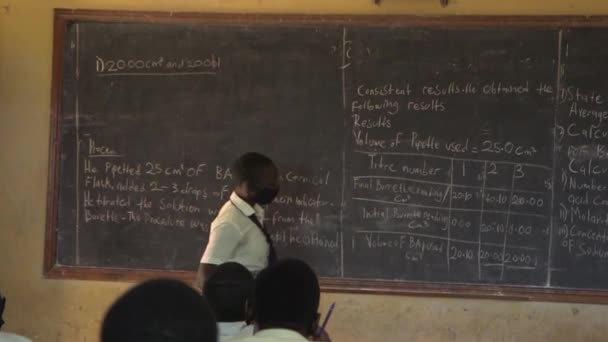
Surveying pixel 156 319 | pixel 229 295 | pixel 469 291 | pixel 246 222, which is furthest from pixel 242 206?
pixel 156 319

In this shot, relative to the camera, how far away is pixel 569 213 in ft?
12.4

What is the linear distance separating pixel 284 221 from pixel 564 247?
135cm

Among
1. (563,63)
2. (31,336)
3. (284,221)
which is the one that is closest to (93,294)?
(31,336)

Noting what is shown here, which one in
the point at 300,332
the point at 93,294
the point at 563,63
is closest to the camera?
the point at 300,332

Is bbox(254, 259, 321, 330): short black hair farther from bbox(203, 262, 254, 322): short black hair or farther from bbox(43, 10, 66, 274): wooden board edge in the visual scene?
bbox(43, 10, 66, 274): wooden board edge

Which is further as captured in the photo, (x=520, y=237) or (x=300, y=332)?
(x=520, y=237)

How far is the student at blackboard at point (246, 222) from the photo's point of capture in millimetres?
2967

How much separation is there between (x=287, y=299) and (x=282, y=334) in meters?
Answer: 0.17

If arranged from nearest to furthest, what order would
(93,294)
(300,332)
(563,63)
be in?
(300,332)
(563,63)
(93,294)

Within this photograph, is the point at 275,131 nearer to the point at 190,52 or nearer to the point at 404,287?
the point at 190,52

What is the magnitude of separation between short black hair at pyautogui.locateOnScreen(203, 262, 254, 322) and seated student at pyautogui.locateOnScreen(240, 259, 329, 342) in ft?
0.52

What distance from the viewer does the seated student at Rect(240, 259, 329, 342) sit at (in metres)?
1.91

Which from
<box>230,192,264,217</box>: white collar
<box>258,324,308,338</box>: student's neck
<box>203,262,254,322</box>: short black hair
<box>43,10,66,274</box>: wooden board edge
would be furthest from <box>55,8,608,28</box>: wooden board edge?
<box>258,324,308,338</box>: student's neck

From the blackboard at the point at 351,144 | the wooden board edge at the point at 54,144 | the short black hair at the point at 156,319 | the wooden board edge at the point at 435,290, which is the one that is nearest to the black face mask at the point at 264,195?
the blackboard at the point at 351,144
